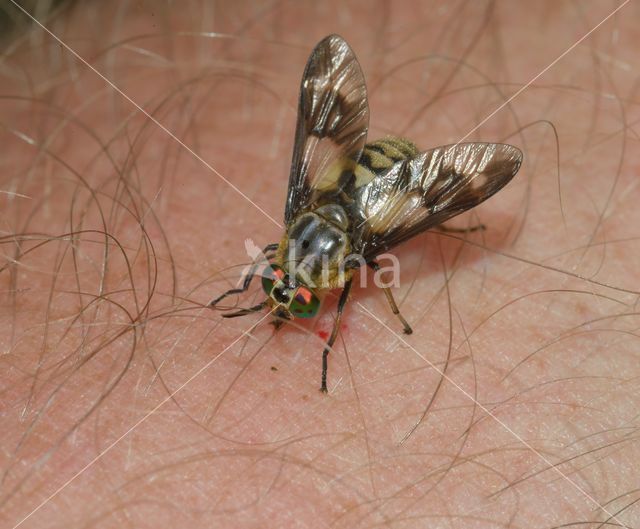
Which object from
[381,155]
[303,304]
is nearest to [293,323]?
[303,304]

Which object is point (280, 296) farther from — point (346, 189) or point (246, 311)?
point (346, 189)

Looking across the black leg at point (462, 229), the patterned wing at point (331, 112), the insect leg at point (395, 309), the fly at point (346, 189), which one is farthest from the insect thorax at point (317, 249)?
the black leg at point (462, 229)

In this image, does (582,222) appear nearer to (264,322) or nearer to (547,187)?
(547,187)

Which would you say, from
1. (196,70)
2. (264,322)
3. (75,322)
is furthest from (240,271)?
(196,70)

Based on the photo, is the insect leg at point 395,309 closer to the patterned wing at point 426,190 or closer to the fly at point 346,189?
the fly at point 346,189

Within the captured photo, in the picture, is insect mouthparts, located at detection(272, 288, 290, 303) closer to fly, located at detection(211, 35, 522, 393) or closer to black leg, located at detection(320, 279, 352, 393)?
fly, located at detection(211, 35, 522, 393)

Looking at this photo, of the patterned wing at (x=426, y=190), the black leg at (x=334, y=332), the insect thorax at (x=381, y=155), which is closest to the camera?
the black leg at (x=334, y=332)
